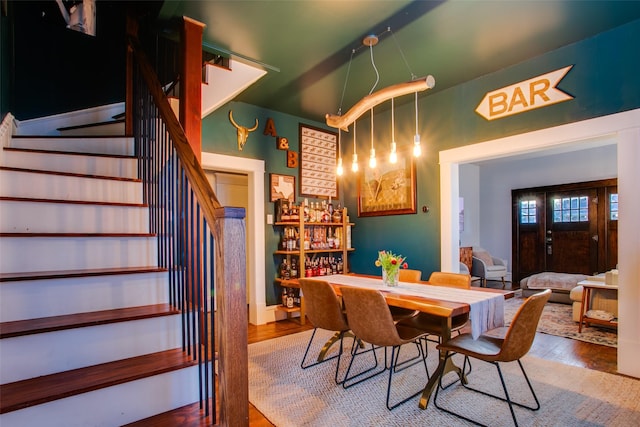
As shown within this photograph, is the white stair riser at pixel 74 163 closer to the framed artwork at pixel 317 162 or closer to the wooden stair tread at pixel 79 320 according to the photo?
the wooden stair tread at pixel 79 320

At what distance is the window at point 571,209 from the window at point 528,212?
0.38 meters

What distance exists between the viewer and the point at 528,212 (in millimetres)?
7527

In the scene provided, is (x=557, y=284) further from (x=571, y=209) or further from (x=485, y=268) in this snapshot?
(x=571, y=209)

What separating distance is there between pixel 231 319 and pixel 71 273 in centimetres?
104

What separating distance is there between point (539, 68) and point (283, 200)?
10.1 feet

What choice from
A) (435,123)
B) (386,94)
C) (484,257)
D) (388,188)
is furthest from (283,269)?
(484,257)

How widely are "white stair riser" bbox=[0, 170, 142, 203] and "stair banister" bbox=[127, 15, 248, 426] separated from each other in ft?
0.50

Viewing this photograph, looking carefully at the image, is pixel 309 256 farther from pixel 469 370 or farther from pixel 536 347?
pixel 536 347

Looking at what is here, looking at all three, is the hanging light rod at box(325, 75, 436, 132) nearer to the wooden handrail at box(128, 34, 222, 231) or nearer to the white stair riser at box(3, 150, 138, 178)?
the wooden handrail at box(128, 34, 222, 231)

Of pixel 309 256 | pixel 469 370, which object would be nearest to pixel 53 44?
pixel 309 256

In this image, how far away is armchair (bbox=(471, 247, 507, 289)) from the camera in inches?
259

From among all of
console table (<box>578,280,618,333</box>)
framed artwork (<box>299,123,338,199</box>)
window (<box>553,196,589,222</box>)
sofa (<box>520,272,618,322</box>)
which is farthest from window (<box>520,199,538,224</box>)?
framed artwork (<box>299,123,338,199</box>)

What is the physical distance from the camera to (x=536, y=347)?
3.29 metres

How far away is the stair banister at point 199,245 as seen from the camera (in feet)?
3.91
